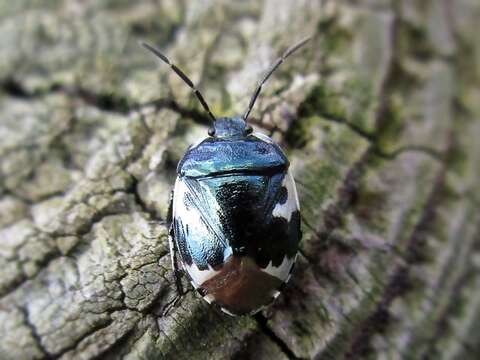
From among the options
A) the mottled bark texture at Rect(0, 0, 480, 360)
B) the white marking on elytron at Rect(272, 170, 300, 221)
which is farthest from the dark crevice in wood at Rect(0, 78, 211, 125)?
the white marking on elytron at Rect(272, 170, 300, 221)

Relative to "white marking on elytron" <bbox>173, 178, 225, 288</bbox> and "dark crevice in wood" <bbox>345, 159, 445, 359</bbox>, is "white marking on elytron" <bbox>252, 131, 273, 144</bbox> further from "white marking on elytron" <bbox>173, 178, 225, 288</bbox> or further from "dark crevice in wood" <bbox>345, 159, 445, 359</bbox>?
"dark crevice in wood" <bbox>345, 159, 445, 359</bbox>

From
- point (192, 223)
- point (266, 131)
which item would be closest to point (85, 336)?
point (192, 223)

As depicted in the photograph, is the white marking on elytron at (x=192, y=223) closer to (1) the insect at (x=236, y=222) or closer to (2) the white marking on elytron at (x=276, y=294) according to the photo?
(1) the insect at (x=236, y=222)

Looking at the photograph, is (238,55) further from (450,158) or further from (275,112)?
(450,158)

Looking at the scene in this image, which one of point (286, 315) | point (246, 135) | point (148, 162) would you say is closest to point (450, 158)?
point (246, 135)

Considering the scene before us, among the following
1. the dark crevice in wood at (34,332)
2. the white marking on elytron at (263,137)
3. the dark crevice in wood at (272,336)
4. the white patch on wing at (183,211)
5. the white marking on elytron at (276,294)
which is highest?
the white marking on elytron at (263,137)

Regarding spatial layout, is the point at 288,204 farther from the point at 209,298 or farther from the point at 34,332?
the point at 34,332

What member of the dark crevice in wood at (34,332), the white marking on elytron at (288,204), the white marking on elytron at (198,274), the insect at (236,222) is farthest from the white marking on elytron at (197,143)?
the dark crevice in wood at (34,332)
